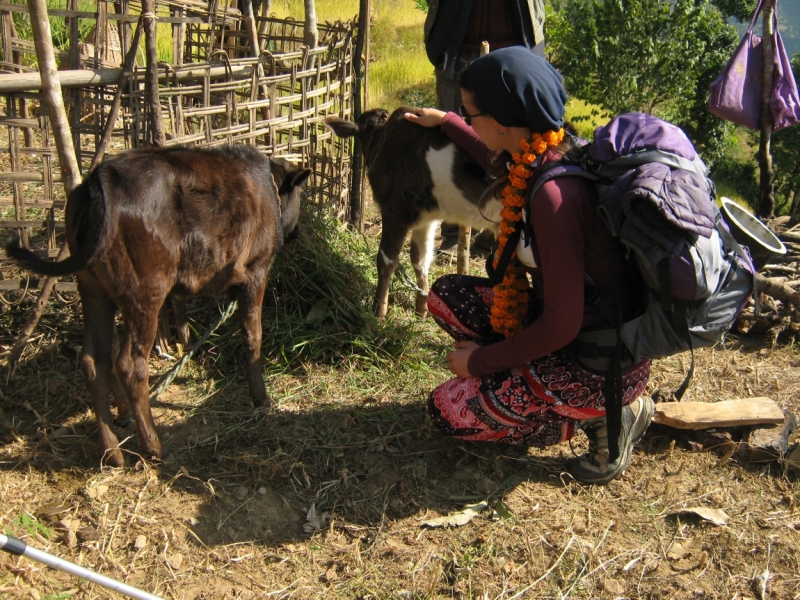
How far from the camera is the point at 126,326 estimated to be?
3.24 meters

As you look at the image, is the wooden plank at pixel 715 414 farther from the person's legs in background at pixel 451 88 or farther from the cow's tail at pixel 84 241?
the cow's tail at pixel 84 241

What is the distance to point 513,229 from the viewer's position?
2896 mm

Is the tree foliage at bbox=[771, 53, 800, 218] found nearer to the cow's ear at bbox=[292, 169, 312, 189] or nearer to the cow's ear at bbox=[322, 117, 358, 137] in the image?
the cow's ear at bbox=[322, 117, 358, 137]

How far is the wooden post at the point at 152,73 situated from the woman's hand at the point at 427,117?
1501mm

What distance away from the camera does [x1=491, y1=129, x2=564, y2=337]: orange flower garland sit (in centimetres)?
271

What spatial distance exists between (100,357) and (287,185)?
4.84ft

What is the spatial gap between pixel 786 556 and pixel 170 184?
3202 mm

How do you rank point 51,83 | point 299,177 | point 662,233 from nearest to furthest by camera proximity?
point 662,233 → point 51,83 → point 299,177

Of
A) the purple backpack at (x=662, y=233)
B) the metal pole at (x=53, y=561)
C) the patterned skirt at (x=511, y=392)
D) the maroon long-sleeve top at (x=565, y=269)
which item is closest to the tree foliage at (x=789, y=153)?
the patterned skirt at (x=511, y=392)

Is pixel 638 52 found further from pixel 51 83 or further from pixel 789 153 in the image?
pixel 51 83

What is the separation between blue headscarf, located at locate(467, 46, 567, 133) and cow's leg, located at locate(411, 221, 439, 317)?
235cm

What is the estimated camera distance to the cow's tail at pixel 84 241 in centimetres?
292

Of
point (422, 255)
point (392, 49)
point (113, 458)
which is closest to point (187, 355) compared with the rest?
point (113, 458)

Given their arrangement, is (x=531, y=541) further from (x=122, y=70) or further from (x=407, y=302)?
(x=122, y=70)
